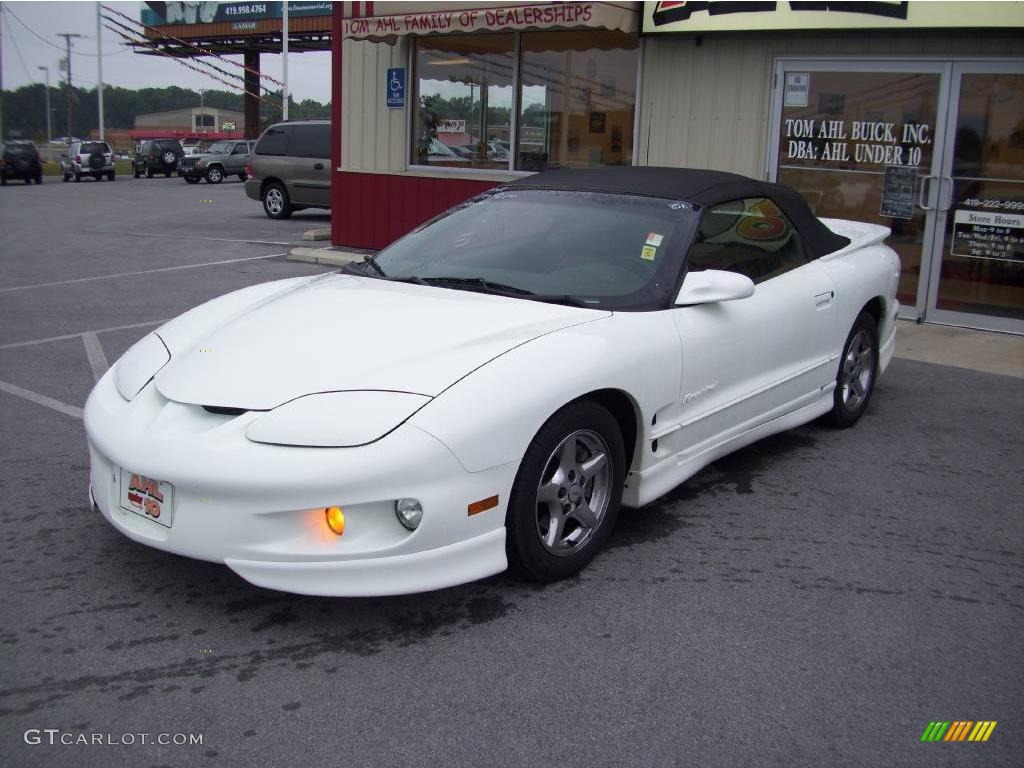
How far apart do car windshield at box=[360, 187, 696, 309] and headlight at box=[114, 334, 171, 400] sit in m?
1.04

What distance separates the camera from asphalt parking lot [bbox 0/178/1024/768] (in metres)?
2.74

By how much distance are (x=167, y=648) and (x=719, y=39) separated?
8162 millimetres

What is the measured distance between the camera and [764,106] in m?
9.44

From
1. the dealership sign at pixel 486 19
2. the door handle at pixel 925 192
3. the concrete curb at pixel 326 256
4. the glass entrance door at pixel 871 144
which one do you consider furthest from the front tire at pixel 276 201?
the door handle at pixel 925 192

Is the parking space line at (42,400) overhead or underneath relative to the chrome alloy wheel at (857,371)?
underneath

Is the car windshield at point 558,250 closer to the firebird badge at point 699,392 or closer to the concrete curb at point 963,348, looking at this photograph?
the firebird badge at point 699,392

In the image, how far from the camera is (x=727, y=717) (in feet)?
9.39

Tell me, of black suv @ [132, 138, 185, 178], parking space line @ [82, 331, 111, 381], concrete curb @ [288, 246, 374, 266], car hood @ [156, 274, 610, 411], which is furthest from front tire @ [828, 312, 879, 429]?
black suv @ [132, 138, 185, 178]

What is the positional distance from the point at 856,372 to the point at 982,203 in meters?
3.79

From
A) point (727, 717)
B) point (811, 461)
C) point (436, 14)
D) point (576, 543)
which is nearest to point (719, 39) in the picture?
point (436, 14)

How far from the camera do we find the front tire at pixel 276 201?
63.1ft

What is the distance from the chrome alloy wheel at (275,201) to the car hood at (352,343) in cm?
1568

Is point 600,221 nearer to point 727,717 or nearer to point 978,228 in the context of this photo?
point 727,717

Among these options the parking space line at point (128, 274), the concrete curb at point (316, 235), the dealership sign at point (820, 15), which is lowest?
the parking space line at point (128, 274)
